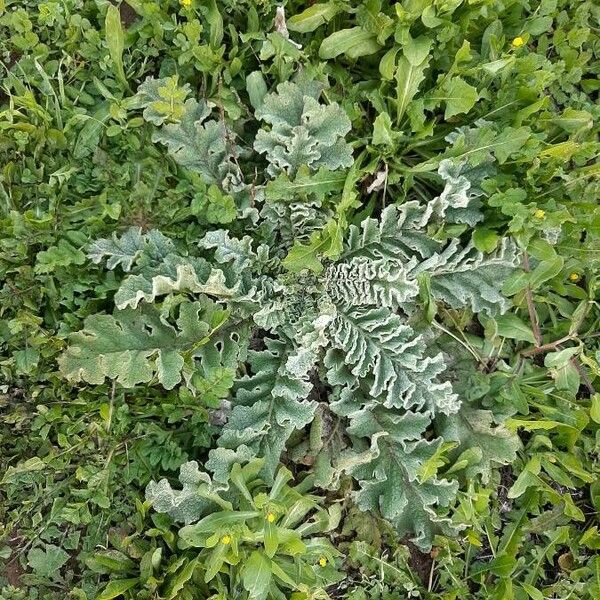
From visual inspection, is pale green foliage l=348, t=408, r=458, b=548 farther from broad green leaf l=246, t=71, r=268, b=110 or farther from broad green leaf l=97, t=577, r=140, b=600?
broad green leaf l=246, t=71, r=268, b=110

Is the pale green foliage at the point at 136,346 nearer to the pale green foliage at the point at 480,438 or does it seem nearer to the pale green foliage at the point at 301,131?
the pale green foliage at the point at 301,131

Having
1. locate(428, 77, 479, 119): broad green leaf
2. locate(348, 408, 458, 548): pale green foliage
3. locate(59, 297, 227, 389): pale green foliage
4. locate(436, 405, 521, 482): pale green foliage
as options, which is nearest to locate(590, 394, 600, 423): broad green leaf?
locate(436, 405, 521, 482): pale green foliage

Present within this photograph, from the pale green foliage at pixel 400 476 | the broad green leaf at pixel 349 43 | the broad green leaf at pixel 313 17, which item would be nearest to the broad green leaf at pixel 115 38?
the broad green leaf at pixel 313 17

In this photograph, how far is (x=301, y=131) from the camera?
9.11 feet

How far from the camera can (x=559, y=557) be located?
3221 millimetres

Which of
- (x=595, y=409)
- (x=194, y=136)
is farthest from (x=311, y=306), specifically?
(x=595, y=409)

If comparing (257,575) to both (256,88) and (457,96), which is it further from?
(457,96)

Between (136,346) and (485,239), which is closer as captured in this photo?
(136,346)

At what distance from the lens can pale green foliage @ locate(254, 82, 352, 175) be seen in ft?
9.18

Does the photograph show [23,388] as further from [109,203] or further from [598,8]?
[598,8]

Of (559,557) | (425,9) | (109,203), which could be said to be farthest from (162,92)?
(559,557)

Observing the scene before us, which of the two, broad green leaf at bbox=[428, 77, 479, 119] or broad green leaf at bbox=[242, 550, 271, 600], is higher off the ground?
broad green leaf at bbox=[428, 77, 479, 119]

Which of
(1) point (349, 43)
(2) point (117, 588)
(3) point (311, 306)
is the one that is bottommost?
(2) point (117, 588)

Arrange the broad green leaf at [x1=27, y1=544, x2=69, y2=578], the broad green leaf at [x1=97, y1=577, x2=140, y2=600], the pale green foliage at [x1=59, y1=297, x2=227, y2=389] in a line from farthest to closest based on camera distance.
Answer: the broad green leaf at [x1=27, y1=544, x2=69, y2=578], the broad green leaf at [x1=97, y1=577, x2=140, y2=600], the pale green foliage at [x1=59, y1=297, x2=227, y2=389]
